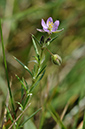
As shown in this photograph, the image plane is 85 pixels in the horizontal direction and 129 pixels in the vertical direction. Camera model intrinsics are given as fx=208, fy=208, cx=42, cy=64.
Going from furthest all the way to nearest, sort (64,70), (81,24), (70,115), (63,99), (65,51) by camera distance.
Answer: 1. (81,24)
2. (65,51)
3. (64,70)
4. (63,99)
5. (70,115)

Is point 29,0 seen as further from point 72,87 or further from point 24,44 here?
point 72,87

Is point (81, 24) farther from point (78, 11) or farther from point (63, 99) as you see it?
point (63, 99)

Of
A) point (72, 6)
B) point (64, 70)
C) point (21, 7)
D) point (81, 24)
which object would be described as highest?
point (21, 7)

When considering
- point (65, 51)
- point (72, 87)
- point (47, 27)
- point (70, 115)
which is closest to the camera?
point (47, 27)

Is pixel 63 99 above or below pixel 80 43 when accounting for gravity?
below

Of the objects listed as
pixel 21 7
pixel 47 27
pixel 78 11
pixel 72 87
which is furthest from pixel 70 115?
pixel 21 7

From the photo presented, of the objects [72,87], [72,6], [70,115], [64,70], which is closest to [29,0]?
[72,6]

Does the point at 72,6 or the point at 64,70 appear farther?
the point at 72,6
